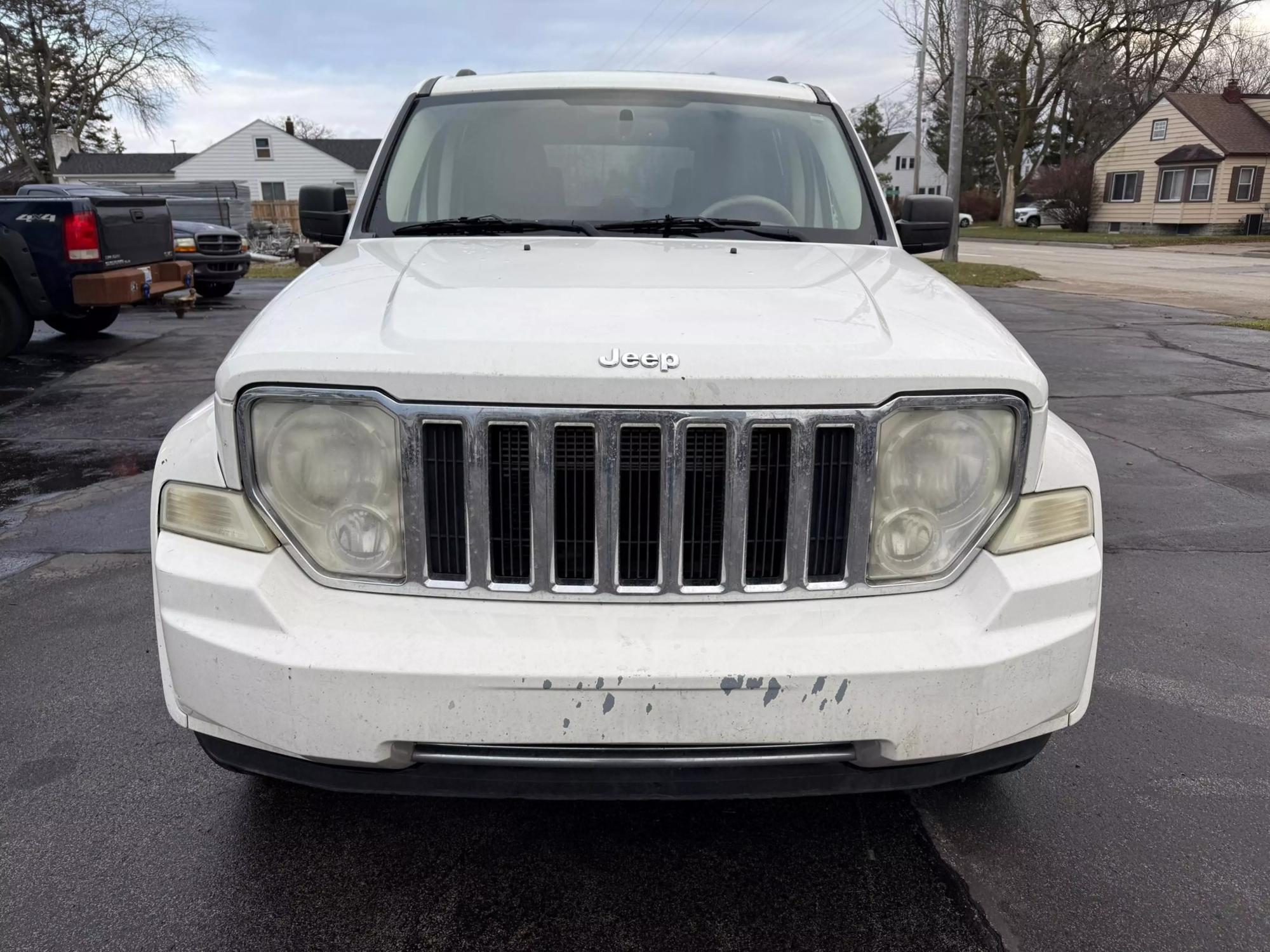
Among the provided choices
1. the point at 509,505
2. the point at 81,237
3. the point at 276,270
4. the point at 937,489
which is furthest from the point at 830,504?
the point at 276,270

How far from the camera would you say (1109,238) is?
138 feet

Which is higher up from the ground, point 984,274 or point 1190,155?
point 1190,155

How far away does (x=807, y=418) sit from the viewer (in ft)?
6.32

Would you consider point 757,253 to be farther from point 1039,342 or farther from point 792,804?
point 1039,342

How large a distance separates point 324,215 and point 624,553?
232cm

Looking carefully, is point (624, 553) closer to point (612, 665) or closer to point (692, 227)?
point (612, 665)

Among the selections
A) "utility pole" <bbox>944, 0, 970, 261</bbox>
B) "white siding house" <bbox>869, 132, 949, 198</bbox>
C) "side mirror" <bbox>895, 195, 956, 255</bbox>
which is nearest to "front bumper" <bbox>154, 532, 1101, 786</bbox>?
"side mirror" <bbox>895, 195, 956, 255</bbox>

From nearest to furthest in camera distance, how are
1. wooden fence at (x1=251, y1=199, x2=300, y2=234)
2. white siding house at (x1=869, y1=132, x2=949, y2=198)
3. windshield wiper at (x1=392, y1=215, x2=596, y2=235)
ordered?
windshield wiper at (x1=392, y1=215, x2=596, y2=235), wooden fence at (x1=251, y1=199, x2=300, y2=234), white siding house at (x1=869, y1=132, x2=949, y2=198)

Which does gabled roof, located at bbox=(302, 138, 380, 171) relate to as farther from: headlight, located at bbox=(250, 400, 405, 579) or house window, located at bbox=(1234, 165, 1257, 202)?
headlight, located at bbox=(250, 400, 405, 579)

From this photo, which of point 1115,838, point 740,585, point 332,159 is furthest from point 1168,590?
point 332,159

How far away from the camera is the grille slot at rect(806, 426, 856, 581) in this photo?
198 cm

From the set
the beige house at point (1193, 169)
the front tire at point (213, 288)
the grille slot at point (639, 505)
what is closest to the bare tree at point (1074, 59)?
the beige house at point (1193, 169)

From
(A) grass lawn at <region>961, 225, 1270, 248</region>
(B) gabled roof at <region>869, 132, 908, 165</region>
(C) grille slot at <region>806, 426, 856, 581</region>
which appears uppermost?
(B) gabled roof at <region>869, 132, 908, 165</region>

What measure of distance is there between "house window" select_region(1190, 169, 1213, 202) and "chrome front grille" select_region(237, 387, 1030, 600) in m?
51.1
